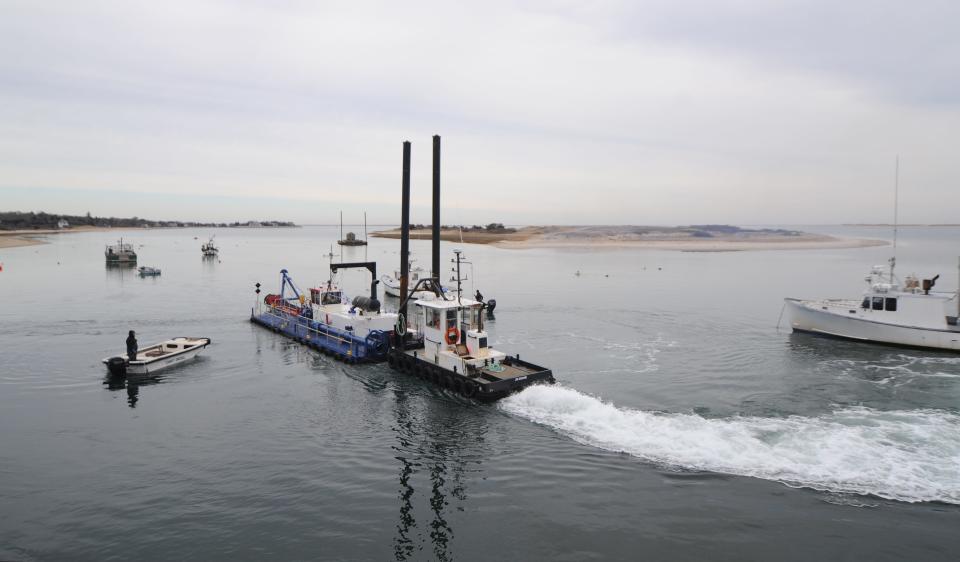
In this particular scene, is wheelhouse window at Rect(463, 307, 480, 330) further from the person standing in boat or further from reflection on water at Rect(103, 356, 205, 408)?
the person standing in boat

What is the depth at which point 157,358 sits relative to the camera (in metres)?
27.5

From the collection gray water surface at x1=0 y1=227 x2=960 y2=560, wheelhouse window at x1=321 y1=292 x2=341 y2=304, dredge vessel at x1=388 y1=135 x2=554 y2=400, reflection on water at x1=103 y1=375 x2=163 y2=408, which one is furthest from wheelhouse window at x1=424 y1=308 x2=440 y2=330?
wheelhouse window at x1=321 y1=292 x2=341 y2=304

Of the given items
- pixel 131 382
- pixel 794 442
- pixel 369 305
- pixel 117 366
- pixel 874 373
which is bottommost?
pixel 131 382

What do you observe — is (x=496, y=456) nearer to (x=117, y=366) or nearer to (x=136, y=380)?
(x=136, y=380)

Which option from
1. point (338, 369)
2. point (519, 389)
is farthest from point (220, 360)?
point (519, 389)

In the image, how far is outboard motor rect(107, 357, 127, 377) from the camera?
1014 inches

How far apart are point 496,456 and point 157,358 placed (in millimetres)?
19058

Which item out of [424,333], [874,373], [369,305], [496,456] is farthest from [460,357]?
Result: [874,373]

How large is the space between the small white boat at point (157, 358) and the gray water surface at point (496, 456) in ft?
2.22

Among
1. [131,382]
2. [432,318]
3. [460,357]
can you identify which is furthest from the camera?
[131,382]

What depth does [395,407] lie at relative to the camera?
22734mm

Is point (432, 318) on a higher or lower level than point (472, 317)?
lower

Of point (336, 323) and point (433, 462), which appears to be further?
point (336, 323)

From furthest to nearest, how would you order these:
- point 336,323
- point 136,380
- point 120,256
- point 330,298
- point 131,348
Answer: point 120,256 → point 330,298 → point 336,323 → point 131,348 → point 136,380
